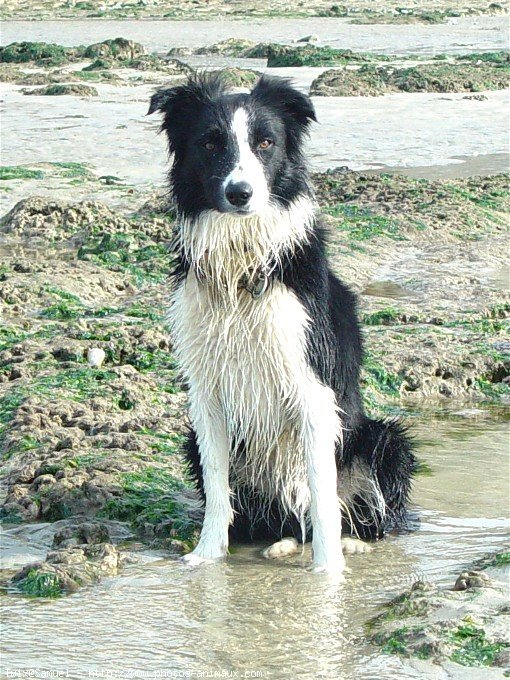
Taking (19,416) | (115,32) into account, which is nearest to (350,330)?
(19,416)

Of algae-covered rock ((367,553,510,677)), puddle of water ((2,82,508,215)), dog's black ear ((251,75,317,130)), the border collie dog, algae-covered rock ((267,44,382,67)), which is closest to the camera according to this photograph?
algae-covered rock ((367,553,510,677))

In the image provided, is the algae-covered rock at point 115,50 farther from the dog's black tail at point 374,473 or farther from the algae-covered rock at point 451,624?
the algae-covered rock at point 451,624

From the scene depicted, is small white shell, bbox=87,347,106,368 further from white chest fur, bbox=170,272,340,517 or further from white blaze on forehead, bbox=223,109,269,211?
white blaze on forehead, bbox=223,109,269,211

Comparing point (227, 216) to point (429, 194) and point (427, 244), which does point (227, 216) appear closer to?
point (427, 244)

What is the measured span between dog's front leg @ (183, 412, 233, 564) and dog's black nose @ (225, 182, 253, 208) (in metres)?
0.92

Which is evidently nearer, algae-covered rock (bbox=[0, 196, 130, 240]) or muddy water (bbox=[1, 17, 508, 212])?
algae-covered rock (bbox=[0, 196, 130, 240])

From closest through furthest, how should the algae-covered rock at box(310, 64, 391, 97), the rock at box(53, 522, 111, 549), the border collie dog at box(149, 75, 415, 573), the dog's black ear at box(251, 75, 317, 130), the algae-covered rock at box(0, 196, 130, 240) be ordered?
1. the border collie dog at box(149, 75, 415, 573)
2. the dog's black ear at box(251, 75, 317, 130)
3. the rock at box(53, 522, 111, 549)
4. the algae-covered rock at box(0, 196, 130, 240)
5. the algae-covered rock at box(310, 64, 391, 97)

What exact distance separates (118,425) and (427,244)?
4.97 meters

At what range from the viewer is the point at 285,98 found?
4.57m

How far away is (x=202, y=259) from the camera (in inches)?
180

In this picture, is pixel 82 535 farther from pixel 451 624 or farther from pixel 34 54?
pixel 34 54

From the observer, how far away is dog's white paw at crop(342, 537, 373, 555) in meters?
4.87

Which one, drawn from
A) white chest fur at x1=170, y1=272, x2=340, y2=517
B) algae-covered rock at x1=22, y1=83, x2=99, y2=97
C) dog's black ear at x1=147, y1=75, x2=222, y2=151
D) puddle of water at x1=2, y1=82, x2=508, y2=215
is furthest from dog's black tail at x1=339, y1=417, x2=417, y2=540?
algae-covered rock at x1=22, y1=83, x2=99, y2=97

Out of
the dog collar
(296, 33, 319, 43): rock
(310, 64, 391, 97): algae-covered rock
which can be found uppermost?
(296, 33, 319, 43): rock
